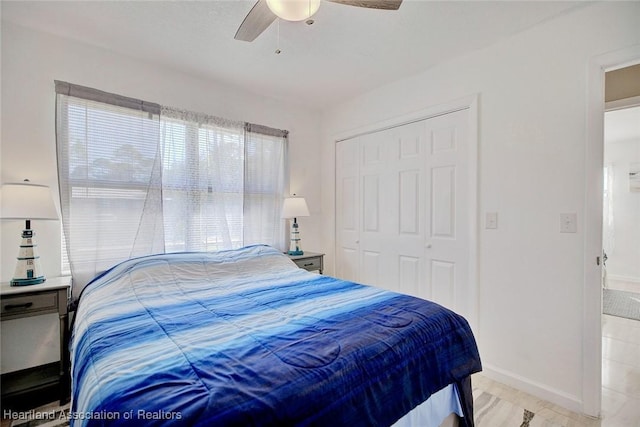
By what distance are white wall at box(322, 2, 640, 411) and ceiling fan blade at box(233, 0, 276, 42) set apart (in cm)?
171

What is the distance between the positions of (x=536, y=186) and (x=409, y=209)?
41.7 inches

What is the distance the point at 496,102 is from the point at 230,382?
2537 millimetres

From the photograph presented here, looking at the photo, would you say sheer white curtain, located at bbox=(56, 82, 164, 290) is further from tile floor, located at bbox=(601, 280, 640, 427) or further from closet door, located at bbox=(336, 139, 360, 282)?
tile floor, located at bbox=(601, 280, 640, 427)

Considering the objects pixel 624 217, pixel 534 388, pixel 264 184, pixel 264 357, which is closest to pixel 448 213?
pixel 534 388

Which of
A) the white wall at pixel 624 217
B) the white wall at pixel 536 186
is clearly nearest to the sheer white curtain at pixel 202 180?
the white wall at pixel 536 186

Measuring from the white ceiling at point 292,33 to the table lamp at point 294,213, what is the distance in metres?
1.27

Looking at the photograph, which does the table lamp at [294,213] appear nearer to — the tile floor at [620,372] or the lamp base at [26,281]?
the lamp base at [26,281]

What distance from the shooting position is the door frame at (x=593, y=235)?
1804 millimetres

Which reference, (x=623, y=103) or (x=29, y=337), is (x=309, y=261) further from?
(x=623, y=103)

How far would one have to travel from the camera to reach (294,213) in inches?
126

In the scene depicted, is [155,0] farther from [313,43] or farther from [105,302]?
[105,302]

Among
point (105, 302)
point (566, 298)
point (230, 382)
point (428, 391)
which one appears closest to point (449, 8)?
point (566, 298)

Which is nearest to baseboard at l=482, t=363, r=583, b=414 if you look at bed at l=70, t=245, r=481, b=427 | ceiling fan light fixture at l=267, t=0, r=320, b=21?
bed at l=70, t=245, r=481, b=427

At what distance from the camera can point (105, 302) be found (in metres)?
1.67
